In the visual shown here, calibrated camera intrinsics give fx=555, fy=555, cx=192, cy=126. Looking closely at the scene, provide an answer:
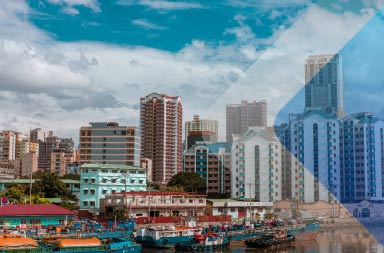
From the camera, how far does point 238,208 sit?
11.8 metres

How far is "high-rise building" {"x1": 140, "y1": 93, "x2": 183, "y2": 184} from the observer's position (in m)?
22.0

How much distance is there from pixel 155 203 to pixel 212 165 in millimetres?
6483

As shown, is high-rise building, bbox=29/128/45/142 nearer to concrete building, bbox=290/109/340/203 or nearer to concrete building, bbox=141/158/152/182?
concrete building, bbox=141/158/152/182

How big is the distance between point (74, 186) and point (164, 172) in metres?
8.44

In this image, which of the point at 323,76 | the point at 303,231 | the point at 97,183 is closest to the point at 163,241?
the point at 303,231

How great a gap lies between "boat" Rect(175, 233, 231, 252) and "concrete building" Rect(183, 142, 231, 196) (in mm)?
7826

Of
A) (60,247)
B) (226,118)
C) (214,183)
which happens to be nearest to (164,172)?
(214,183)

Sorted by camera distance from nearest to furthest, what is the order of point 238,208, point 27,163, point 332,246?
point 332,246, point 238,208, point 27,163

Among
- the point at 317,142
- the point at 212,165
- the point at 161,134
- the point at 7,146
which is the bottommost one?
the point at 317,142

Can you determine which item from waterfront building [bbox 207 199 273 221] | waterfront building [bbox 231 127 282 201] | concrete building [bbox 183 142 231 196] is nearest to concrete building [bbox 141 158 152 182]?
concrete building [bbox 183 142 231 196]

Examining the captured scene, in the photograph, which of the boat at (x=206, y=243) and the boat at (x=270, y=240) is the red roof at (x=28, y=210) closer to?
the boat at (x=206, y=243)

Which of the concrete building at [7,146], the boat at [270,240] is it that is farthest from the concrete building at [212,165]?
the concrete building at [7,146]

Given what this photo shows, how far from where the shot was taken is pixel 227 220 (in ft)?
34.1

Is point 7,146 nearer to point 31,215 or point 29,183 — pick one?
point 29,183
